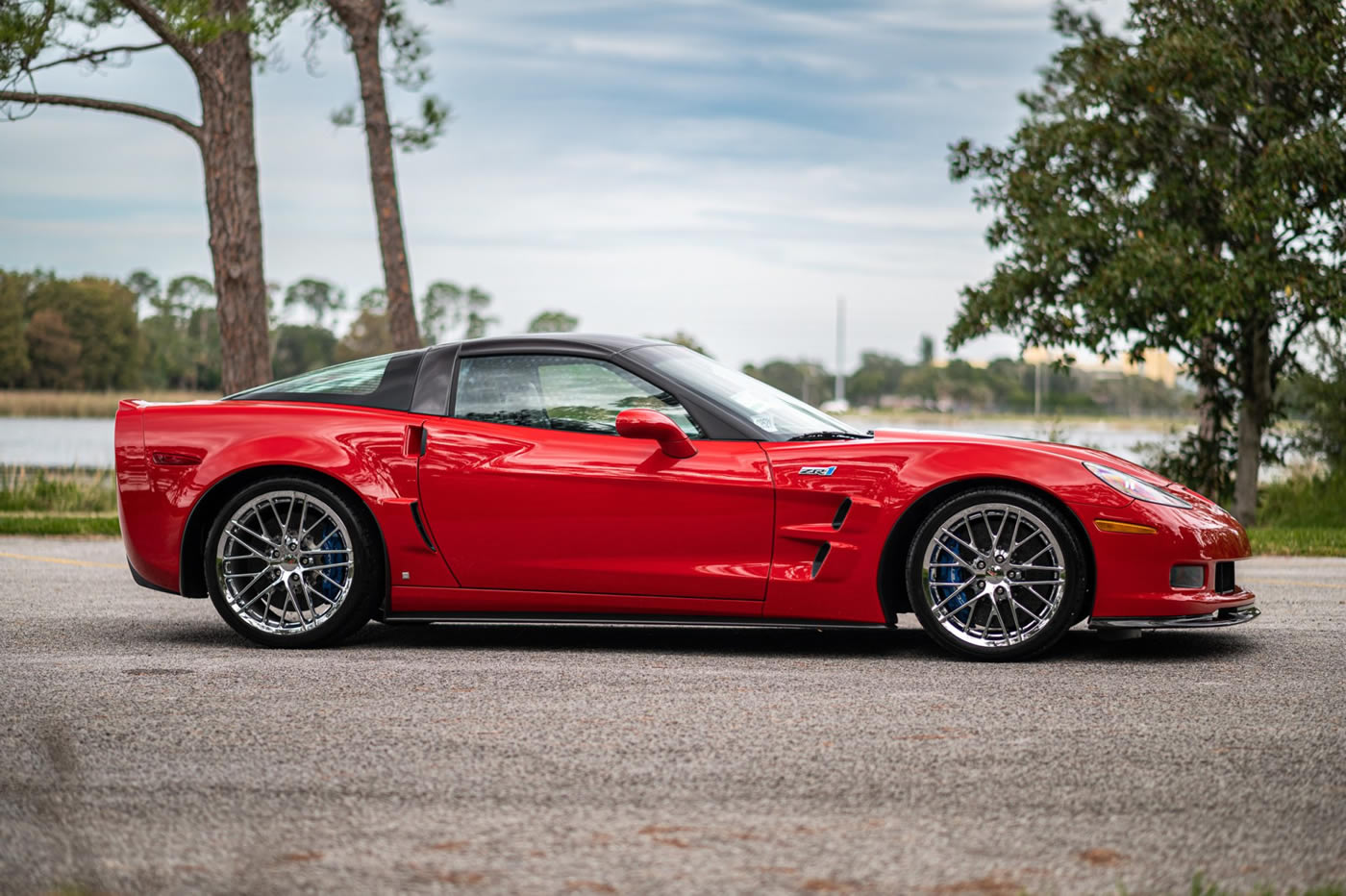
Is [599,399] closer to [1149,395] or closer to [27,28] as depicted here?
[27,28]

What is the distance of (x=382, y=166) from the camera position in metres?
18.0

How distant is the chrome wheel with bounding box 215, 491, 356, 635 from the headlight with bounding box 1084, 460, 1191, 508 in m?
3.17

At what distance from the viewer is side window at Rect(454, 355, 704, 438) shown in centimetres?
605

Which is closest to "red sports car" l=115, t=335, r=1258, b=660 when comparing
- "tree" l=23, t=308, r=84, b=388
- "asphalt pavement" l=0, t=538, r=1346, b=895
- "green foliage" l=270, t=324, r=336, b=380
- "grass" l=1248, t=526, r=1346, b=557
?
"asphalt pavement" l=0, t=538, r=1346, b=895

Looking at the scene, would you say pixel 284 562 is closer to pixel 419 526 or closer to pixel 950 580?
pixel 419 526

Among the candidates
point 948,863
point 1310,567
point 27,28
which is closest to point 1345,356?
point 1310,567

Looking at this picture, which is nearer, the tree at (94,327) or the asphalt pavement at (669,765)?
the asphalt pavement at (669,765)

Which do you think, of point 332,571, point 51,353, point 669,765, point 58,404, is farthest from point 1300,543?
point 51,353

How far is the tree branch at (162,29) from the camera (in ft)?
49.5

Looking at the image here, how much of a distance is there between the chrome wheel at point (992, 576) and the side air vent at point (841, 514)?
0.36 m

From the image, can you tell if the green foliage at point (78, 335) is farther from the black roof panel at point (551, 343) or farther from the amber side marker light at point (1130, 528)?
the amber side marker light at point (1130, 528)

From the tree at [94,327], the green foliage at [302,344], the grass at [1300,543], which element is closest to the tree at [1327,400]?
the grass at [1300,543]

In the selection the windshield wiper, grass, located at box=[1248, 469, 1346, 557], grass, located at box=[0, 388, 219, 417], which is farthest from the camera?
grass, located at box=[0, 388, 219, 417]

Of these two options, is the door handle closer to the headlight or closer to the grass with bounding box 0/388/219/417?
the headlight
